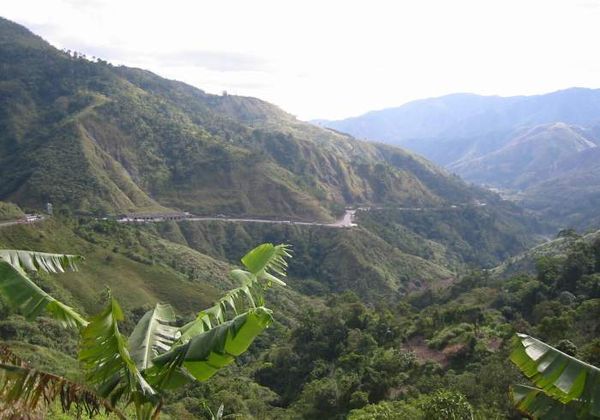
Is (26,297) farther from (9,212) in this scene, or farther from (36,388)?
(9,212)

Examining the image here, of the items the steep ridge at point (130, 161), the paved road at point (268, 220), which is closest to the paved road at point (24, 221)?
the steep ridge at point (130, 161)

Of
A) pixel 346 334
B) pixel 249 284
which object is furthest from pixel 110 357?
pixel 346 334

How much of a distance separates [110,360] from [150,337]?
0.91m

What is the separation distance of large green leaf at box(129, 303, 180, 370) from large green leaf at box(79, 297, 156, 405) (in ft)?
0.91

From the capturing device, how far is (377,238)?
98.2 meters

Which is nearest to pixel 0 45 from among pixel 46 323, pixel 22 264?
pixel 46 323

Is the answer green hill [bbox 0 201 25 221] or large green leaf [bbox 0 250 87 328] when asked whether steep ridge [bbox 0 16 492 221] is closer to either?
green hill [bbox 0 201 25 221]

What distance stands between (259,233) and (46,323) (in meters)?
62.9

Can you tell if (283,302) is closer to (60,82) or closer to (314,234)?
(314,234)

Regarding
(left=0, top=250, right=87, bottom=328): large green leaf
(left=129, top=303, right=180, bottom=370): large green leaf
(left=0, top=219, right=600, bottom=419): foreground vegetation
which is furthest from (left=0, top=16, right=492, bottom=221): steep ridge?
(left=0, top=250, right=87, bottom=328): large green leaf

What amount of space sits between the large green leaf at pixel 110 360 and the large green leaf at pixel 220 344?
292mm

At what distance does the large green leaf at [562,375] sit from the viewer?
5707 millimetres

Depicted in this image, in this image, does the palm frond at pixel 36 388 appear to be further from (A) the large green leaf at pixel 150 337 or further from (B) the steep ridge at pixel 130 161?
(B) the steep ridge at pixel 130 161

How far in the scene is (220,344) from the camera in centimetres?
532
